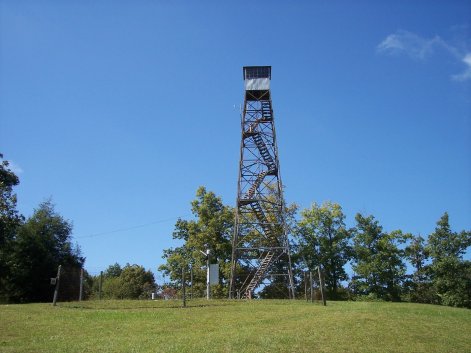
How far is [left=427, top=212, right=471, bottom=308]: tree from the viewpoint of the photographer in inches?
1592

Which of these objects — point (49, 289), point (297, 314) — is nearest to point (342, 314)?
point (297, 314)

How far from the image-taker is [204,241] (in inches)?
1738

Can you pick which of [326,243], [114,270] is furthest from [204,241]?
[114,270]

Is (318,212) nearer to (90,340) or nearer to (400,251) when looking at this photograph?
(400,251)

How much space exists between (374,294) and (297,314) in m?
24.3

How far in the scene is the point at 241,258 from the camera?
42.8m

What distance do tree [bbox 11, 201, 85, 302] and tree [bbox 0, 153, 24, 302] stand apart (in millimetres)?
452

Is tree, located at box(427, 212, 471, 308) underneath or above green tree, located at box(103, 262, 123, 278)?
underneath

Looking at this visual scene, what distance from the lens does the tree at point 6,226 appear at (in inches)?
1383

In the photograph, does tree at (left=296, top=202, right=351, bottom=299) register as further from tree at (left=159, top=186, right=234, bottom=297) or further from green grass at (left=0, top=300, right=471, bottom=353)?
green grass at (left=0, top=300, right=471, bottom=353)

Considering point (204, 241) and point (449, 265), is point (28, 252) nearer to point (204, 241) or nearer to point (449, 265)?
point (204, 241)

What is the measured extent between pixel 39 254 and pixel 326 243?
80.4 feet

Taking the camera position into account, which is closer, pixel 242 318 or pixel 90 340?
pixel 90 340

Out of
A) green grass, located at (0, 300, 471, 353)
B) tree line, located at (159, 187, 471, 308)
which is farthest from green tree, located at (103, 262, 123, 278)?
green grass, located at (0, 300, 471, 353)
